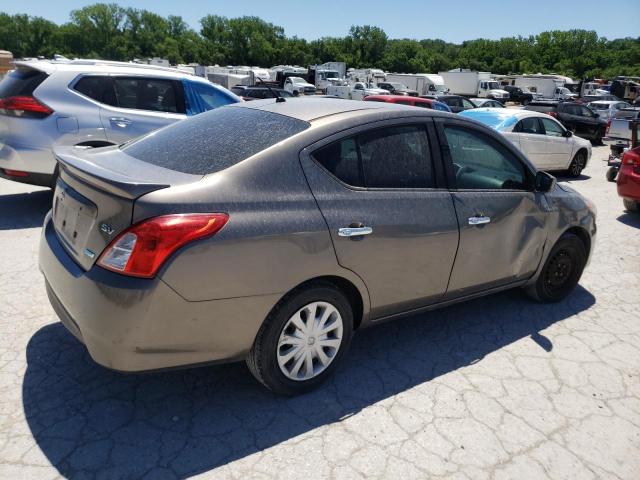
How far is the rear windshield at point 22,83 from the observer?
5.61 meters

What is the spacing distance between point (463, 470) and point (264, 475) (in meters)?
0.96

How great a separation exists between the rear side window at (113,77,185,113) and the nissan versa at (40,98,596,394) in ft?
10.5

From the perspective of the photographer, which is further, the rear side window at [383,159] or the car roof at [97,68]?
the car roof at [97,68]

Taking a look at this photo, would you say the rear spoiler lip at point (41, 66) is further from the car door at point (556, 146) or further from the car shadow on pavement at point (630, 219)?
the car door at point (556, 146)

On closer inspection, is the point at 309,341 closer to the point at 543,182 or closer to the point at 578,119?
the point at 543,182

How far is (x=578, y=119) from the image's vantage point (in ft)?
57.7

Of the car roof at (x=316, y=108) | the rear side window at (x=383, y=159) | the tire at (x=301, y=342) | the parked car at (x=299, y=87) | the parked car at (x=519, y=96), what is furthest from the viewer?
the parked car at (x=519, y=96)

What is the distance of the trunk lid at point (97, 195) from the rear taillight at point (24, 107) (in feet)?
10.3

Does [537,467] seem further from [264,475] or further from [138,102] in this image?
[138,102]

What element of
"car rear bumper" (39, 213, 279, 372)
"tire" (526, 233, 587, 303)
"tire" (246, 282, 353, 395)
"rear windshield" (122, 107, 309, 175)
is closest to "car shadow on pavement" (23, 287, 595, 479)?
"tire" (246, 282, 353, 395)

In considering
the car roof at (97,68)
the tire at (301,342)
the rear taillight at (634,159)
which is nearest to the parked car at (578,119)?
the rear taillight at (634,159)

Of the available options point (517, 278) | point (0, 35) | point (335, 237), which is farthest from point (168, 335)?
point (0, 35)

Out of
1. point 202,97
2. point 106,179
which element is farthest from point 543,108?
point 106,179

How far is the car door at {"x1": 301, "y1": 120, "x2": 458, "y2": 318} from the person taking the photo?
279 centimetres
